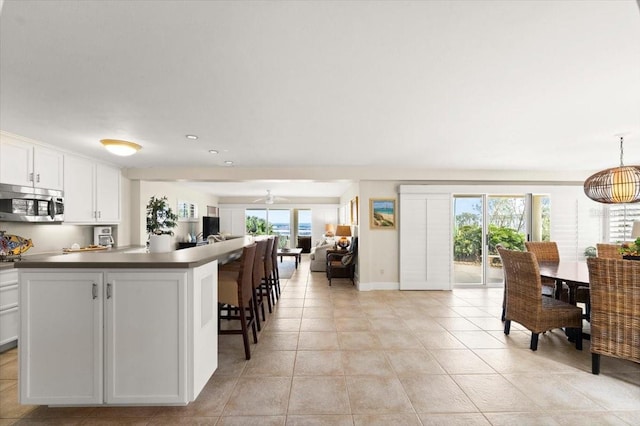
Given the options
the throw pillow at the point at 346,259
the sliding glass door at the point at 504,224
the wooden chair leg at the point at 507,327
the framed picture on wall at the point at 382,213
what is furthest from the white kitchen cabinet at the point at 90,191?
the sliding glass door at the point at 504,224

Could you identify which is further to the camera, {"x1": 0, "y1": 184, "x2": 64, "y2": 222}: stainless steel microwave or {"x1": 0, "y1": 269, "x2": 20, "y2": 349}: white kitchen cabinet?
{"x1": 0, "y1": 184, "x2": 64, "y2": 222}: stainless steel microwave

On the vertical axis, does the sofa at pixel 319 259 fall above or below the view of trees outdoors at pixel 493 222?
below

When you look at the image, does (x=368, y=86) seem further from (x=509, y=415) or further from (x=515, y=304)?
(x=515, y=304)

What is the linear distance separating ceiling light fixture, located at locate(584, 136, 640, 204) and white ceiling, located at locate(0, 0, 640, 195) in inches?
16.9

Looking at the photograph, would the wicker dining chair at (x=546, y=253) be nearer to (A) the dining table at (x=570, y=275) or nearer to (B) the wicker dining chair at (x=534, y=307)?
(A) the dining table at (x=570, y=275)

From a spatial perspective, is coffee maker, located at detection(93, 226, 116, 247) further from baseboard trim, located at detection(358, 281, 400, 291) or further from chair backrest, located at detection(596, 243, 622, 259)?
chair backrest, located at detection(596, 243, 622, 259)

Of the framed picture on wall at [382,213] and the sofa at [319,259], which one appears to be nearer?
the framed picture on wall at [382,213]

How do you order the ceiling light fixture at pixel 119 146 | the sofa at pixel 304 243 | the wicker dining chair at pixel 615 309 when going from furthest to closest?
1. the sofa at pixel 304 243
2. the ceiling light fixture at pixel 119 146
3. the wicker dining chair at pixel 615 309

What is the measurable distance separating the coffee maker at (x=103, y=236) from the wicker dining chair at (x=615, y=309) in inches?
238

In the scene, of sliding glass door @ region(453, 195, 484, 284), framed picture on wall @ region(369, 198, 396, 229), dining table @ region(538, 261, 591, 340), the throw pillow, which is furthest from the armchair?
dining table @ region(538, 261, 591, 340)

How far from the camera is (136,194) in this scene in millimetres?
5418

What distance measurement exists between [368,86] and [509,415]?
2.41 m

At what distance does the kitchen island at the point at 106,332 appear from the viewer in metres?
1.95

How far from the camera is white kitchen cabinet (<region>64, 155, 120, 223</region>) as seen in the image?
4.09 metres
